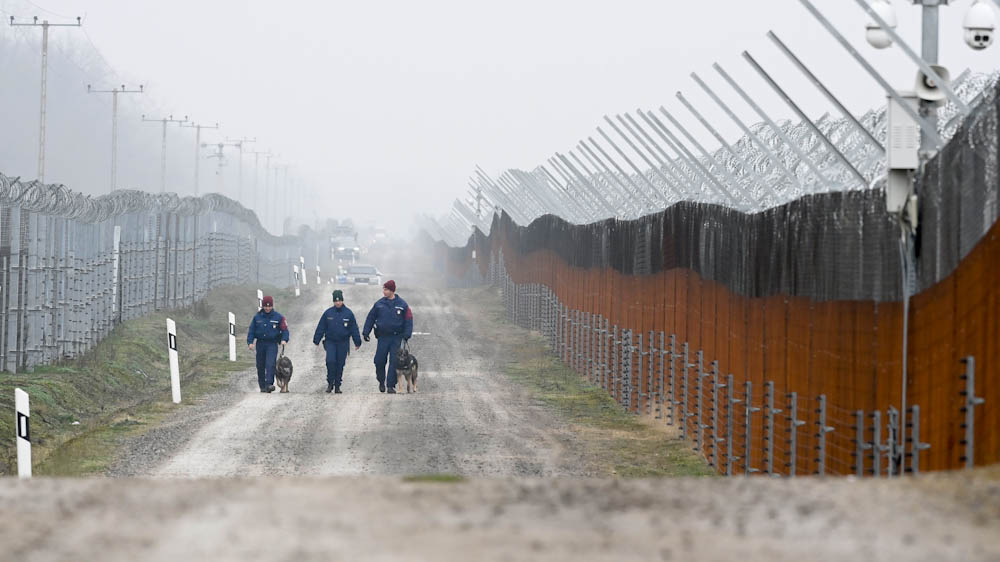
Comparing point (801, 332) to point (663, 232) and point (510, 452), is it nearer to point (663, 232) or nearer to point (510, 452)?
point (510, 452)

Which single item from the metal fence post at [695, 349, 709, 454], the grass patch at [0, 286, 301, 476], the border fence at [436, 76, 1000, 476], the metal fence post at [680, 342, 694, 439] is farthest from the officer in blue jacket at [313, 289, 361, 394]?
the metal fence post at [695, 349, 709, 454]

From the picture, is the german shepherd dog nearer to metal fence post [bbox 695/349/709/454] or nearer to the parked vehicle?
metal fence post [bbox 695/349/709/454]

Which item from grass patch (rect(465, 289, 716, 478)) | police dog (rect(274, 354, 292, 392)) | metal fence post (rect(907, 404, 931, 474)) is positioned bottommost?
grass patch (rect(465, 289, 716, 478))

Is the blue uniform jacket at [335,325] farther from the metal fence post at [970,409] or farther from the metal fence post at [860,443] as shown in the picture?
the metal fence post at [970,409]

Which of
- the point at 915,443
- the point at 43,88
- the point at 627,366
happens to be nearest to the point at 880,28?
the point at 915,443

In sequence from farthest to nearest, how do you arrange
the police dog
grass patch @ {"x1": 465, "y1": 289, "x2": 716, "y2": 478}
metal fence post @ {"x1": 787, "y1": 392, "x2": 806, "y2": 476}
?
the police dog
grass patch @ {"x1": 465, "y1": 289, "x2": 716, "y2": 478}
metal fence post @ {"x1": 787, "y1": 392, "x2": 806, "y2": 476}

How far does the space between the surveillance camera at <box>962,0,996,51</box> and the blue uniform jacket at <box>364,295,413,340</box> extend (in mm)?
12029

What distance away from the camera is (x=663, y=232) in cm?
1877

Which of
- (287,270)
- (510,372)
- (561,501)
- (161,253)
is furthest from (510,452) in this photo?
(287,270)

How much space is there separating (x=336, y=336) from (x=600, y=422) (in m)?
5.04

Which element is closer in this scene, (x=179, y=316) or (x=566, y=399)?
(x=566, y=399)

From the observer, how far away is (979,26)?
37.7 feet

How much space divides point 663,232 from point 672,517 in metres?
12.1

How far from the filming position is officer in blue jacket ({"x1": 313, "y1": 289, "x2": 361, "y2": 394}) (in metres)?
22.4
